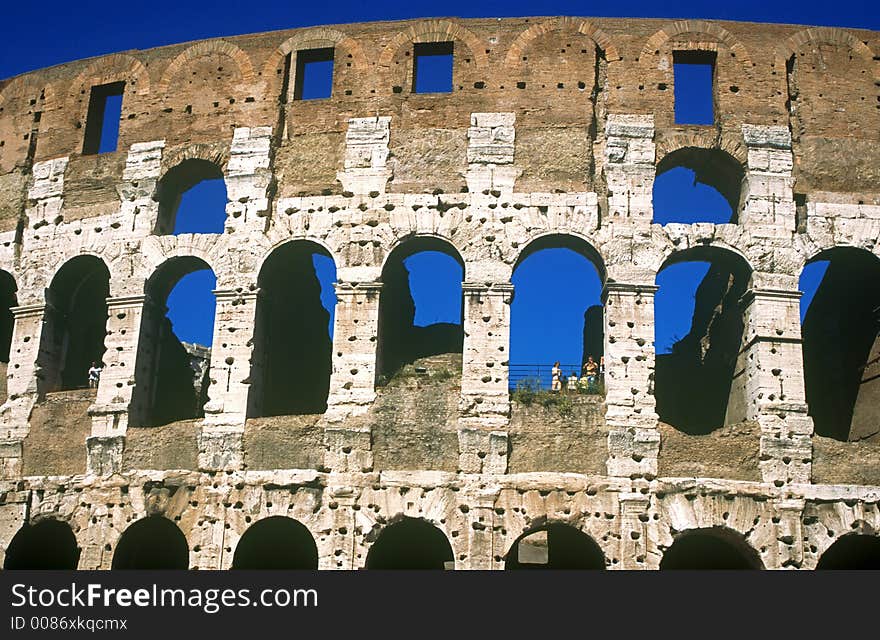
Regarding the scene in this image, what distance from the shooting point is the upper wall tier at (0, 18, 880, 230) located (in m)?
16.2

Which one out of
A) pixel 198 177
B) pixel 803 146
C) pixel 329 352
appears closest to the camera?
pixel 803 146

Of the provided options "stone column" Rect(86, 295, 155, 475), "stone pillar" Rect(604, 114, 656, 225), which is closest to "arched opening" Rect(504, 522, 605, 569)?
"stone pillar" Rect(604, 114, 656, 225)

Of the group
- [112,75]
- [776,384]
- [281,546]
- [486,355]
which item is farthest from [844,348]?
[112,75]

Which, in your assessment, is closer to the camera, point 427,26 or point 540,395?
point 540,395

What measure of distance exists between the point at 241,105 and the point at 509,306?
5431 mm

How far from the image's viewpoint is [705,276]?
19.3 metres

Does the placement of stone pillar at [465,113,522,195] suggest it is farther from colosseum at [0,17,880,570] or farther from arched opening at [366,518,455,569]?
arched opening at [366,518,455,569]

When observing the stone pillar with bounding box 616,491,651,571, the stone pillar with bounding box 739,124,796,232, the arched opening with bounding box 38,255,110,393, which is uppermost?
the stone pillar with bounding box 739,124,796,232

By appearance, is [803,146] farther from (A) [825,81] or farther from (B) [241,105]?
(B) [241,105]

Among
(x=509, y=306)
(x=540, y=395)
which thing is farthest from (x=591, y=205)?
(x=540, y=395)

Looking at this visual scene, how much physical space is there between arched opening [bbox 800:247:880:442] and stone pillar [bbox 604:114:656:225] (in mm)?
2760

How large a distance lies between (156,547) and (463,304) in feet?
19.6

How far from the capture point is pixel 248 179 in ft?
54.4

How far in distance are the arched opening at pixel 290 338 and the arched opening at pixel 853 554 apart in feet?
26.5
